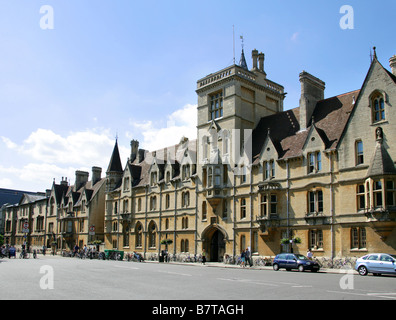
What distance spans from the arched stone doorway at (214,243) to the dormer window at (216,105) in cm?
1250

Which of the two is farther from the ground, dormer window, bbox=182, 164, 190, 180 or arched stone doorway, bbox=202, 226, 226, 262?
dormer window, bbox=182, 164, 190, 180

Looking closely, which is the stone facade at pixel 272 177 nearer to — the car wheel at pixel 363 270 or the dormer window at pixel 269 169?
the dormer window at pixel 269 169

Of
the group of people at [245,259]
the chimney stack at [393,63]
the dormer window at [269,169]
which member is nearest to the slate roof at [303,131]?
the dormer window at [269,169]

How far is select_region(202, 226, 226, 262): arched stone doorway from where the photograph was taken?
148ft

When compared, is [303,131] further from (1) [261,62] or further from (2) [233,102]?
(1) [261,62]

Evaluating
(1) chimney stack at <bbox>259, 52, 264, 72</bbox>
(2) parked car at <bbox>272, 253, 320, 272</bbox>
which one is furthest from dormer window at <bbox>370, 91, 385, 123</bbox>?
(1) chimney stack at <bbox>259, 52, 264, 72</bbox>

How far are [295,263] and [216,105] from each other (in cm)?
2325

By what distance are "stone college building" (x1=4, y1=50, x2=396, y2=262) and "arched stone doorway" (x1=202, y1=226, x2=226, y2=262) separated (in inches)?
4.2

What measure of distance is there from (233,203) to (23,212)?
68.8 metres

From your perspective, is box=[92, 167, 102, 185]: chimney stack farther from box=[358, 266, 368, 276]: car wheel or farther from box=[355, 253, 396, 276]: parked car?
box=[355, 253, 396, 276]: parked car

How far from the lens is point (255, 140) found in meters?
45.0

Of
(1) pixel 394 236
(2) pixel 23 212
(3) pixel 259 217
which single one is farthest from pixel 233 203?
(2) pixel 23 212

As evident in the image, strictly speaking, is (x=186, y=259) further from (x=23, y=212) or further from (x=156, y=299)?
(x=23, y=212)

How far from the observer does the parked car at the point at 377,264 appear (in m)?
24.2
